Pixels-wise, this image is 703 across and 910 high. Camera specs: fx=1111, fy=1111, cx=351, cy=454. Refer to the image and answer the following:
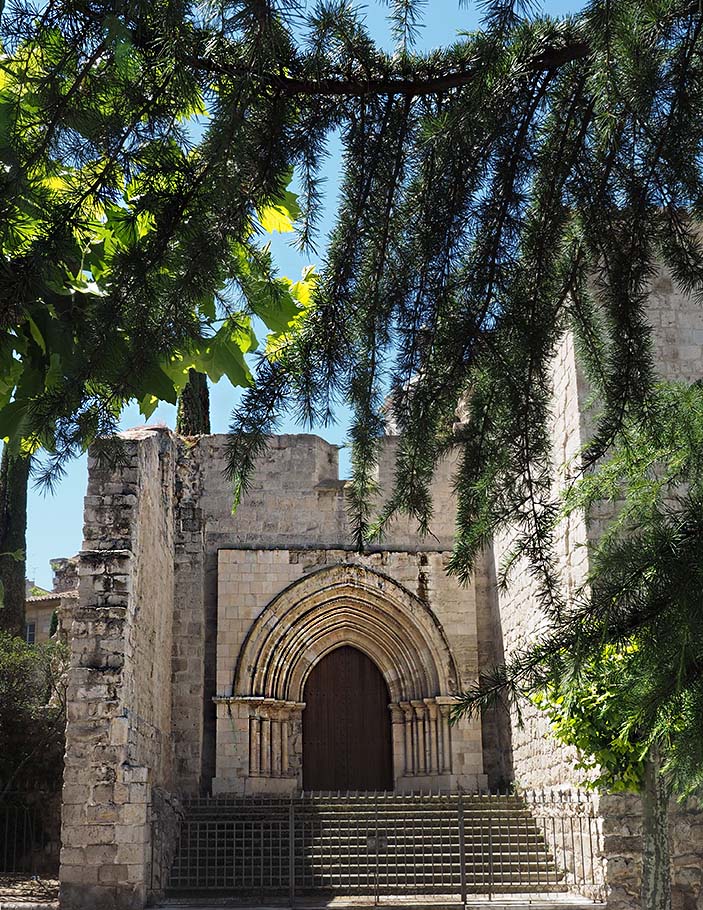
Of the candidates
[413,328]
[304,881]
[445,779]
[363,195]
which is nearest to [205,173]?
[363,195]

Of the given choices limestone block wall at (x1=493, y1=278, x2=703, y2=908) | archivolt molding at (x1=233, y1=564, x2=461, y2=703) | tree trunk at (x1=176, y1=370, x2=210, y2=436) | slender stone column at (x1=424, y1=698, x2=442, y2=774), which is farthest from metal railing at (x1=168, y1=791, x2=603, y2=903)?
tree trunk at (x1=176, y1=370, x2=210, y2=436)

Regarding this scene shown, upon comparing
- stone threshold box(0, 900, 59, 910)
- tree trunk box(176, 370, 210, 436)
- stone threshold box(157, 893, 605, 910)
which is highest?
tree trunk box(176, 370, 210, 436)

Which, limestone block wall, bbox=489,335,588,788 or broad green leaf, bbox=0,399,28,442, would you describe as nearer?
broad green leaf, bbox=0,399,28,442

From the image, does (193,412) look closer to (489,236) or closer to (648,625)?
(489,236)

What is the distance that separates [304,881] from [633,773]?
11.9 ft

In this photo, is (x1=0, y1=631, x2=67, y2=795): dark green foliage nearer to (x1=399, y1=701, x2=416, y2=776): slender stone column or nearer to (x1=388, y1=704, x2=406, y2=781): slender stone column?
(x1=388, y1=704, x2=406, y2=781): slender stone column

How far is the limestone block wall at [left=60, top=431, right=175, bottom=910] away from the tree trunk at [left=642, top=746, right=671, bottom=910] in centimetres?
372

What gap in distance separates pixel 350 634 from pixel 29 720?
3.51 metres

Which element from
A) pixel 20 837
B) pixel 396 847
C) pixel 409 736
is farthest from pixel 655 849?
pixel 20 837

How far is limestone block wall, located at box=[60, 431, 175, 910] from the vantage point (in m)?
7.90

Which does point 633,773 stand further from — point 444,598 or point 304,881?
point 444,598

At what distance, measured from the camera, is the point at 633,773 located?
661 centimetres

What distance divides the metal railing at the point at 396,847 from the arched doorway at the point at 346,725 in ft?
3.67

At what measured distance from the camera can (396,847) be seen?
349 inches
